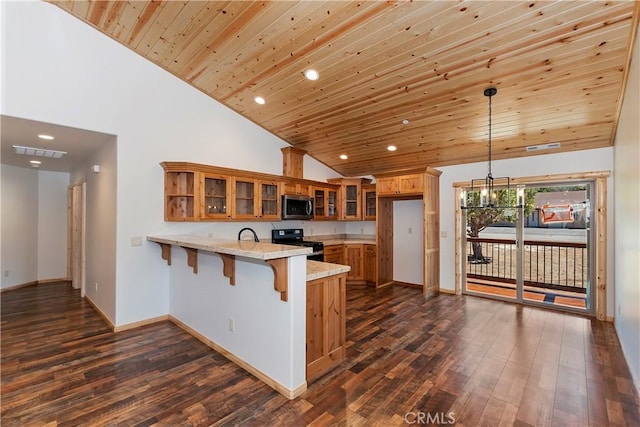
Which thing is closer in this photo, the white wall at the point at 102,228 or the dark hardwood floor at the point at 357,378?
the dark hardwood floor at the point at 357,378

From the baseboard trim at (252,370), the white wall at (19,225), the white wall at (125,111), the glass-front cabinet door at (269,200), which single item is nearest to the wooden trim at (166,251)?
the white wall at (125,111)

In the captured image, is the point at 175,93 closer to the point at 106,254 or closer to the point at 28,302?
the point at 106,254

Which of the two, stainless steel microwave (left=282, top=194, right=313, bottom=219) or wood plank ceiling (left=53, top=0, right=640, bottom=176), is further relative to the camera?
stainless steel microwave (left=282, top=194, right=313, bottom=219)

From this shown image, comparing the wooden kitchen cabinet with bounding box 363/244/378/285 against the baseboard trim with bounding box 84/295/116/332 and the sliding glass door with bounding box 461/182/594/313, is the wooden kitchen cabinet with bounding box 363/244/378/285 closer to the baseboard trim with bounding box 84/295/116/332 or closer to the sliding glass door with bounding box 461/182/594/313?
the sliding glass door with bounding box 461/182/594/313

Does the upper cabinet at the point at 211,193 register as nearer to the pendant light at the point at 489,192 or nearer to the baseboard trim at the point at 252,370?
the baseboard trim at the point at 252,370

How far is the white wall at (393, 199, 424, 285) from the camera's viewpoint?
237 inches

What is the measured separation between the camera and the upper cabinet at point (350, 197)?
6375 millimetres

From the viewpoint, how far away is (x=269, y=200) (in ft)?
16.5

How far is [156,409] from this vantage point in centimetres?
217

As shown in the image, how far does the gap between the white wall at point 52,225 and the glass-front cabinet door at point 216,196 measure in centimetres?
444

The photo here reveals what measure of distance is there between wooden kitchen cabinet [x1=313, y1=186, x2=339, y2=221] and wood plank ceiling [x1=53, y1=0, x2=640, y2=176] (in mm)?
1562

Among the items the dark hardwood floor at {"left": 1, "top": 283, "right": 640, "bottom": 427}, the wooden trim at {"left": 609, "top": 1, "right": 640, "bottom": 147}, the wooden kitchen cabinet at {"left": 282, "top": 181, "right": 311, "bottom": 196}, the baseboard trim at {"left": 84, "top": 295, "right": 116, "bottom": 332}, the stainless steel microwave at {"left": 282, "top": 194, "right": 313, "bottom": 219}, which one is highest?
the wooden trim at {"left": 609, "top": 1, "right": 640, "bottom": 147}

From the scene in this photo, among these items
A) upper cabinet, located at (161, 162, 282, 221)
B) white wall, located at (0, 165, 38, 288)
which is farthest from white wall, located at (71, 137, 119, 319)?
white wall, located at (0, 165, 38, 288)

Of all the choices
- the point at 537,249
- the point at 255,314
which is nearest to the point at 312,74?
the point at 255,314
